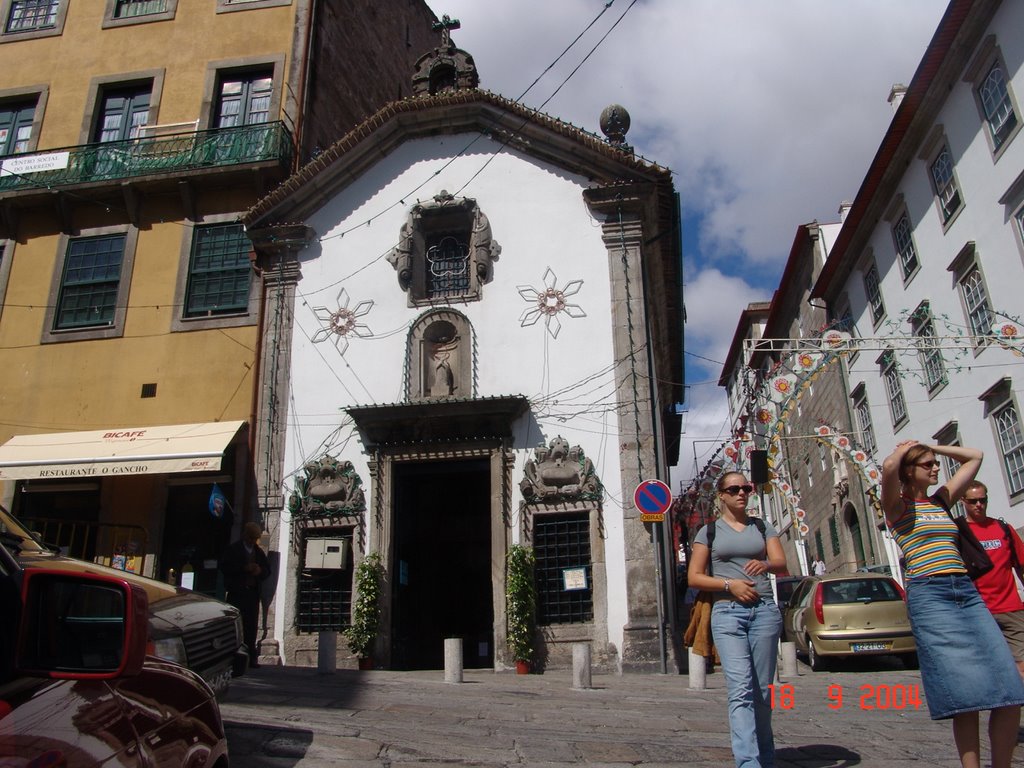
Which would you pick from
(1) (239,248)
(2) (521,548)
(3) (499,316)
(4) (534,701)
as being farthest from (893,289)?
(4) (534,701)

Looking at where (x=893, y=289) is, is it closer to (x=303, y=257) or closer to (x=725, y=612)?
(x=303, y=257)

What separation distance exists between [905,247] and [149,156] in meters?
18.8

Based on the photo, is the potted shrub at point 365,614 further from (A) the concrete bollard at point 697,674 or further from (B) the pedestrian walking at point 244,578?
(A) the concrete bollard at point 697,674

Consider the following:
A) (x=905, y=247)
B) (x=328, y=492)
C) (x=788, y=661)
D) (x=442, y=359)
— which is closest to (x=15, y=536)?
(x=328, y=492)

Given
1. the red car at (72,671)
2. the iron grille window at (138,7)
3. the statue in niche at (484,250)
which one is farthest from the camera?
the iron grille window at (138,7)

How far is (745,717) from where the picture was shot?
4.58 meters

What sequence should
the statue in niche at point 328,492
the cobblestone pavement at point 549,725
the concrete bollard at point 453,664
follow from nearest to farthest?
the cobblestone pavement at point 549,725 < the concrete bollard at point 453,664 < the statue in niche at point 328,492

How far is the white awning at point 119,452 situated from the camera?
13.7 metres

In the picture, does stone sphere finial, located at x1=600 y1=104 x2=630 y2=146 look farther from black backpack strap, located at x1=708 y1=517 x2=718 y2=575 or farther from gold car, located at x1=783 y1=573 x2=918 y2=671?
black backpack strap, located at x1=708 y1=517 x2=718 y2=575

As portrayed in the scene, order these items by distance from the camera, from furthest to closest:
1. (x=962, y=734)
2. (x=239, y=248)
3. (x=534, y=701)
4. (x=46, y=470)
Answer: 1. (x=239, y=248)
2. (x=46, y=470)
3. (x=534, y=701)
4. (x=962, y=734)

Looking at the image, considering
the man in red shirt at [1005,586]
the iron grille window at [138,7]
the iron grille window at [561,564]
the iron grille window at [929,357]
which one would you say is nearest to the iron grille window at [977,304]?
the iron grille window at [929,357]

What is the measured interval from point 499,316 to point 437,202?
262 cm

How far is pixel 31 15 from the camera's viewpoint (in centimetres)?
1980

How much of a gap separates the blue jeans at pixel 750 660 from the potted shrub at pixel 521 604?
7469 mm
